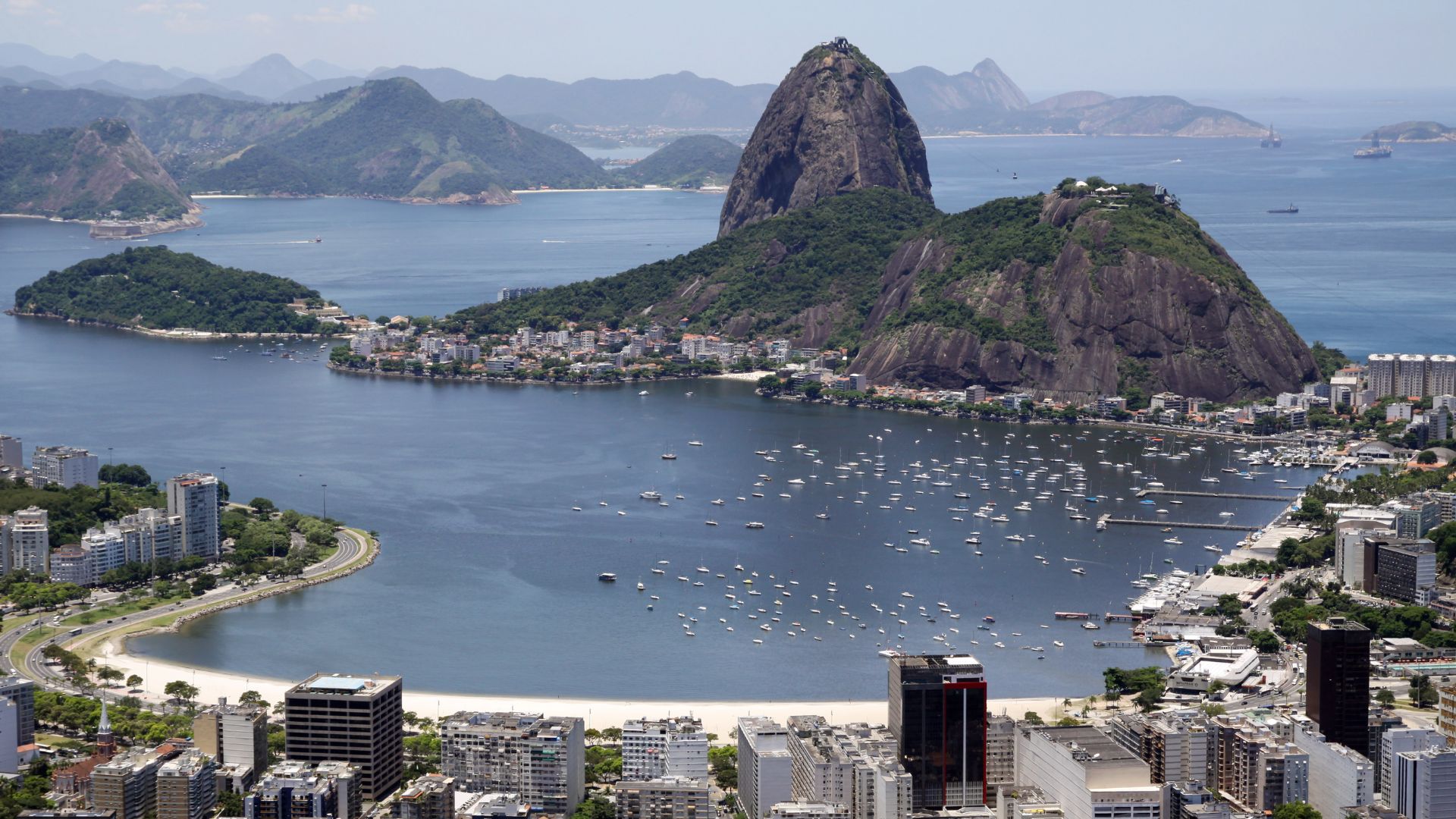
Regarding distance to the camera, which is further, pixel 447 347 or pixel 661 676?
pixel 447 347

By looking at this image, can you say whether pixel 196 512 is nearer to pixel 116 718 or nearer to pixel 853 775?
pixel 116 718

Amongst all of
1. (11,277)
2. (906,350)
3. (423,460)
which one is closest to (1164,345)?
(906,350)

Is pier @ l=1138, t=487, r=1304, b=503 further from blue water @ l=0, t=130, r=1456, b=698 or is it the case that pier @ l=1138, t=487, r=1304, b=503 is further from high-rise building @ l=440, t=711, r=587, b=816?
high-rise building @ l=440, t=711, r=587, b=816

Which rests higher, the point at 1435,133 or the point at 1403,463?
the point at 1435,133

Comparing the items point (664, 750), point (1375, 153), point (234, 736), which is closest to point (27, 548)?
point (234, 736)

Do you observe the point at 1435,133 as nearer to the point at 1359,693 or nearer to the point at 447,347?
the point at 447,347

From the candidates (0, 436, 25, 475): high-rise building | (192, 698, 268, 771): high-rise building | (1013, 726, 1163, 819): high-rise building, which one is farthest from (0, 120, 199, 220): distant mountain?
(1013, 726, 1163, 819): high-rise building
